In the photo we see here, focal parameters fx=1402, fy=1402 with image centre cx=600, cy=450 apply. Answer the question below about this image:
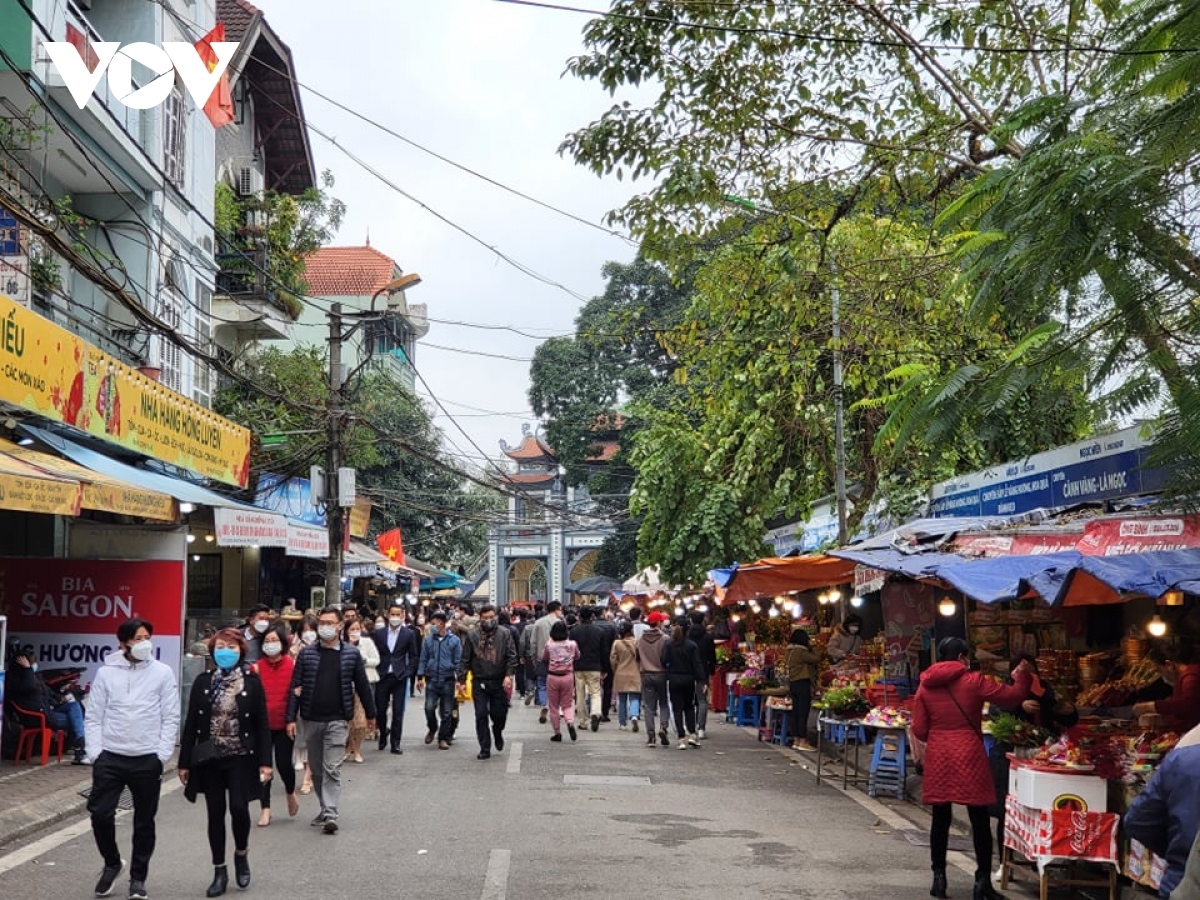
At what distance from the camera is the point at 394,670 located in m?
17.7

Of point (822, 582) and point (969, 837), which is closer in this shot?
point (969, 837)

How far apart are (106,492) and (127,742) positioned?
20.2 feet

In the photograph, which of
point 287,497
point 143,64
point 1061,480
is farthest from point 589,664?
point 287,497

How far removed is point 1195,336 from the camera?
25.7ft

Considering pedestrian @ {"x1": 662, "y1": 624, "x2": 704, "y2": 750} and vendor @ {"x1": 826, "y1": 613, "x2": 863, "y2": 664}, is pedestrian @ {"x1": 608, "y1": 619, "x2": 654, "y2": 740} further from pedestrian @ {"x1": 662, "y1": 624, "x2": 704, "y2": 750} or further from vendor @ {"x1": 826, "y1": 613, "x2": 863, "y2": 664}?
vendor @ {"x1": 826, "y1": 613, "x2": 863, "y2": 664}

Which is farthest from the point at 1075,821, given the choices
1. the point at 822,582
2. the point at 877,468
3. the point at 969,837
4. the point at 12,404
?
the point at 877,468

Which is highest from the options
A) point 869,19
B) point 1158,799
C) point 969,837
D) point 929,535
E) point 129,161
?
point 129,161

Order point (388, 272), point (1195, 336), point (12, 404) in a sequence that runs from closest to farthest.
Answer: point (1195, 336), point (12, 404), point (388, 272)

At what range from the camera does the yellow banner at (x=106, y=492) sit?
45.6 ft

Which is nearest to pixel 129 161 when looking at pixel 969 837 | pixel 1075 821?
pixel 969 837

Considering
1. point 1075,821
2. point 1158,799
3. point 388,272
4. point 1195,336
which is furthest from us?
point 388,272

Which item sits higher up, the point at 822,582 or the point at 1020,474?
the point at 1020,474

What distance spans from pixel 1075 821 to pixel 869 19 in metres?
7.24

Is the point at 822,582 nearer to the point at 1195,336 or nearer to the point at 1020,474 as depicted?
the point at 1020,474
